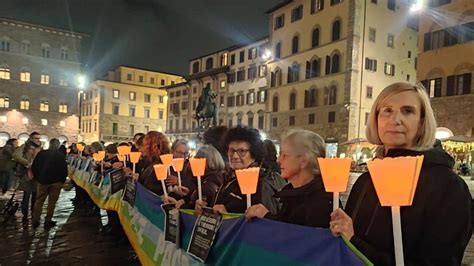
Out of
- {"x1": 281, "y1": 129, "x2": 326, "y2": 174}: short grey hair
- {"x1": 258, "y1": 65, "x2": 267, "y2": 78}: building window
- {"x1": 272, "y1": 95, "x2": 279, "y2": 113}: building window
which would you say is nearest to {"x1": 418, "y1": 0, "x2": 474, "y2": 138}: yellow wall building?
{"x1": 272, "y1": 95, "x2": 279, "y2": 113}: building window

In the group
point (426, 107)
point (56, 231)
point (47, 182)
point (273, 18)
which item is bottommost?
point (56, 231)

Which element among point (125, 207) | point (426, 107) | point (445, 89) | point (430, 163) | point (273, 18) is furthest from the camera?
point (273, 18)

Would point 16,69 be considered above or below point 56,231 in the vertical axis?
above

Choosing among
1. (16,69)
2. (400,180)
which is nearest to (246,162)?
(400,180)

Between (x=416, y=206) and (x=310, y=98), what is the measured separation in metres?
43.1

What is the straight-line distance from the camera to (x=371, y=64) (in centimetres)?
4144

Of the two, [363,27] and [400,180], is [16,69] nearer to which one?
[363,27]

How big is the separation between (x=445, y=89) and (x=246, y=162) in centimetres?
2747

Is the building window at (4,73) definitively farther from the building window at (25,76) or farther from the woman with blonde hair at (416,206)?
the woman with blonde hair at (416,206)

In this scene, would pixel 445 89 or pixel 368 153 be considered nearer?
pixel 445 89

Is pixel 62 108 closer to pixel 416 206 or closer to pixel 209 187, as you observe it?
pixel 209 187

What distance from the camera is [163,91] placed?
8606cm

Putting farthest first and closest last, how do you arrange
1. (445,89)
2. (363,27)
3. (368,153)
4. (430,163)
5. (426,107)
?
(363,27)
(368,153)
(445,89)
(426,107)
(430,163)

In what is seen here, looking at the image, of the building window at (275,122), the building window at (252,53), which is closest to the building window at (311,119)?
the building window at (275,122)
